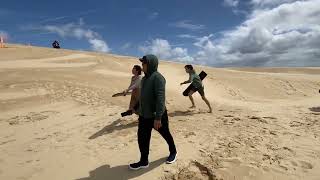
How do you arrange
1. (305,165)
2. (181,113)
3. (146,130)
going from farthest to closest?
(181,113) < (305,165) < (146,130)

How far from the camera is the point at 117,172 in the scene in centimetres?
631

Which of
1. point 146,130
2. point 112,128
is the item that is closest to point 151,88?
point 146,130

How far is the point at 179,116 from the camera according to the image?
10.3m

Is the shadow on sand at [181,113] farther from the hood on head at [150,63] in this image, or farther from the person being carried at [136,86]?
the hood on head at [150,63]

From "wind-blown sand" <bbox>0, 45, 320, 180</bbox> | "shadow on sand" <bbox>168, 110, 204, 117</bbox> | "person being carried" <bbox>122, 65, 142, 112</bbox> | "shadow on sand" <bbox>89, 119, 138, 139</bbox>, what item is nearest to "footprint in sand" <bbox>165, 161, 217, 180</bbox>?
"wind-blown sand" <bbox>0, 45, 320, 180</bbox>

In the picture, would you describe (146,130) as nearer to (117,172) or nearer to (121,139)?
(117,172)

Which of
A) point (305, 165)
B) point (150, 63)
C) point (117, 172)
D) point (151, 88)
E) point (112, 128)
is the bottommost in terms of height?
point (117, 172)

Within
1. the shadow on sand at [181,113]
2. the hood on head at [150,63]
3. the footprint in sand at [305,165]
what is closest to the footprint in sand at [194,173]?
the footprint in sand at [305,165]

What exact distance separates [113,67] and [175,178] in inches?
601

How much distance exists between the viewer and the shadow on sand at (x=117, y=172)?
613cm

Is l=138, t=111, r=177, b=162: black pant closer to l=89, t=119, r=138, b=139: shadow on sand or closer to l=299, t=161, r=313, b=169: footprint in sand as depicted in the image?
l=299, t=161, r=313, b=169: footprint in sand

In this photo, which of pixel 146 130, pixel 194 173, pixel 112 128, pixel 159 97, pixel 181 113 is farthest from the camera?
pixel 181 113

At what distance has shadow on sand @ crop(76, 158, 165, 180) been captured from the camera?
6129mm

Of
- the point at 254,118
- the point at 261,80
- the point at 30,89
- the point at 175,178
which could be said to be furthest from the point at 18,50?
the point at 175,178
